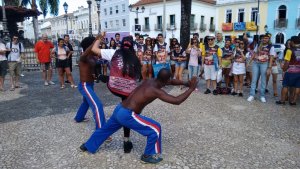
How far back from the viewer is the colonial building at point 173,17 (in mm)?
40219

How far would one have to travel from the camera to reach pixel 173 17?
133ft

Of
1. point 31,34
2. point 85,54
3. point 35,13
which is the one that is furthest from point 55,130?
point 31,34

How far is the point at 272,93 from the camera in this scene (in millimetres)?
8336

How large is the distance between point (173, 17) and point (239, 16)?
9401mm

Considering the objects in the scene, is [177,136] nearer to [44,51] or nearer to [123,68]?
[123,68]

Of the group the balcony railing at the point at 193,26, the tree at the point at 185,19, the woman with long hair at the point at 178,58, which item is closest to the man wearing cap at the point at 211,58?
the woman with long hair at the point at 178,58

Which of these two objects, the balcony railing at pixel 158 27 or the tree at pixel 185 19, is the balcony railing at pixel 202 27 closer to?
the balcony railing at pixel 158 27

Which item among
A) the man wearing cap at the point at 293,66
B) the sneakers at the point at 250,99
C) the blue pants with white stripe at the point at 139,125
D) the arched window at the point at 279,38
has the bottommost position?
the sneakers at the point at 250,99

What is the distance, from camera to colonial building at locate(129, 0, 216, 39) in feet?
132

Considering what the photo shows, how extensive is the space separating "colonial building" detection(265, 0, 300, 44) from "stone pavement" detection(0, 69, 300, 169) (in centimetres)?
2826

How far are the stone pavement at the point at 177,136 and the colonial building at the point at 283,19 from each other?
92.7ft

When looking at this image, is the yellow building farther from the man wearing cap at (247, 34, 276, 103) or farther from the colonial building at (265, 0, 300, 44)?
the man wearing cap at (247, 34, 276, 103)

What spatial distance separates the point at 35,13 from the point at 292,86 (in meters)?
20.2

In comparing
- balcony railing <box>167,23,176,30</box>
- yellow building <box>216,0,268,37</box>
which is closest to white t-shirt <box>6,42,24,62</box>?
yellow building <box>216,0,268,37</box>
